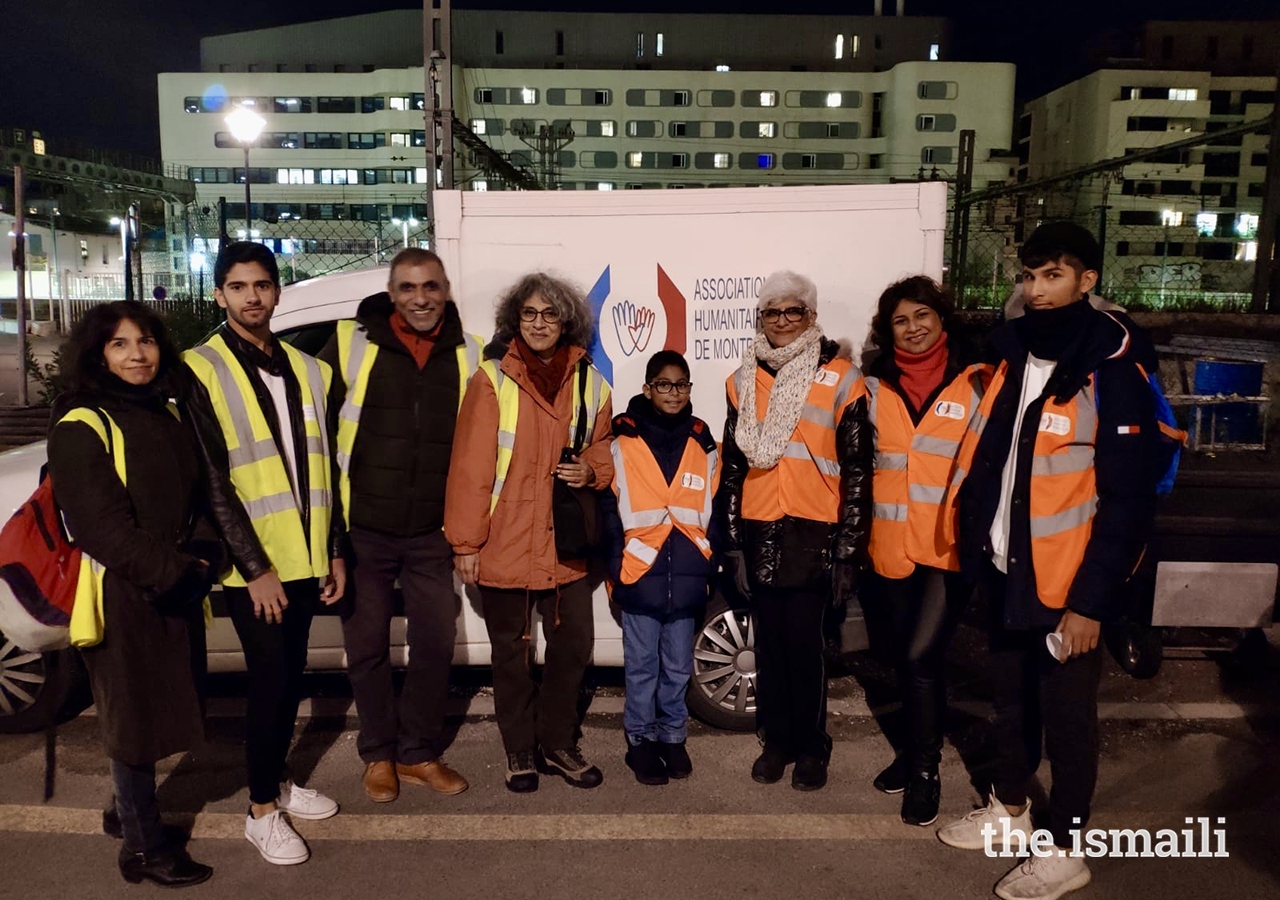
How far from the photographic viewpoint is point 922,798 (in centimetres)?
358

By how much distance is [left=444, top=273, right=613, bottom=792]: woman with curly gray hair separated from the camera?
142 inches

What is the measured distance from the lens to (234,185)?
69938 mm

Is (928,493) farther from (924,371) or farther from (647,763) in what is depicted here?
(647,763)

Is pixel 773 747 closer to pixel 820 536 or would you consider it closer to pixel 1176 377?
pixel 820 536

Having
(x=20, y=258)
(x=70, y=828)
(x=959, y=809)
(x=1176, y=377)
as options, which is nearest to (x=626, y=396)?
(x=959, y=809)

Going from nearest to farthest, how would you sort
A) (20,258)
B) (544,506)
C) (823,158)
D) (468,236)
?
(544,506), (468,236), (20,258), (823,158)

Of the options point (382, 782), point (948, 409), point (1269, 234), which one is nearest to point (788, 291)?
point (948, 409)

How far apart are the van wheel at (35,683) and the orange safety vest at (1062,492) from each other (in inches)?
162

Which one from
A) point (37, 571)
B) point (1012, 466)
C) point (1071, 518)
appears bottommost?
point (37, 571)

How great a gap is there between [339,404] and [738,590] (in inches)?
72.2

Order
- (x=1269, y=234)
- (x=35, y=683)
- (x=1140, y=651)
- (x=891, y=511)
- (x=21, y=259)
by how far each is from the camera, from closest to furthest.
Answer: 1. (x=891, y=511)
2. (x=1140, y=651)
3. (x=35, y=683)
4. (x=1269, y=234)
5. (x=21, y=259)

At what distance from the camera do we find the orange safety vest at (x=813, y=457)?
355 cm

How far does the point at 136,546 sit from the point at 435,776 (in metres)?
1.59

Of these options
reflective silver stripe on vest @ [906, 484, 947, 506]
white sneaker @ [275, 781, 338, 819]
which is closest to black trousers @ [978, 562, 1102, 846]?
reflective silver stripe on vest @ [906, 484, 947, 506]
